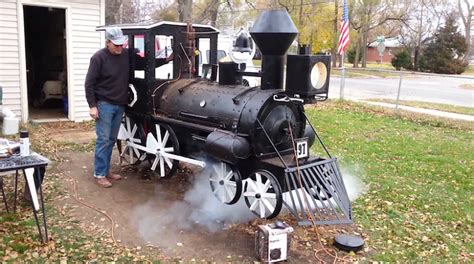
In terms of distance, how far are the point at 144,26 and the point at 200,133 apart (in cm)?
149

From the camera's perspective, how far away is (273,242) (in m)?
3.56

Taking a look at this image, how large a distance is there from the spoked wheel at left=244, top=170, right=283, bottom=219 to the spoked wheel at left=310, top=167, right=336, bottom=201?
0.33 metres

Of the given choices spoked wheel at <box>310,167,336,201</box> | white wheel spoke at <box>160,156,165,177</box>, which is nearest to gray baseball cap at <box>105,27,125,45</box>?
white wheel spoke at <box>160,156,165,177</box>

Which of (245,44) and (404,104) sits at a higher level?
(245,44)

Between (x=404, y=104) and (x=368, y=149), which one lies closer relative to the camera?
(x=368, y=149)

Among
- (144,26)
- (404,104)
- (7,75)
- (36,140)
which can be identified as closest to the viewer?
(144,26)

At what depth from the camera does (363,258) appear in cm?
382

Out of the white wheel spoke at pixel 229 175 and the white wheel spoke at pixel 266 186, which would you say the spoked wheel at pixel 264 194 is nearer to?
the white wheel spoke at pixel 266 186

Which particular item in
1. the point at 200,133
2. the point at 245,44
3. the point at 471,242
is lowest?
the point at 471,242

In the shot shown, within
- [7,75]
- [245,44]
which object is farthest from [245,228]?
[7,75]

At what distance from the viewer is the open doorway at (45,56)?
10.0 metres

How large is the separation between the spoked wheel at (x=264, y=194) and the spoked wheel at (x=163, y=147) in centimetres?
127

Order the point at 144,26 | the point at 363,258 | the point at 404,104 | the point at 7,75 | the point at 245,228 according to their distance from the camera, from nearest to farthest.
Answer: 1. the point at 363,258
2. the point at 245,228
3. the point at 144,26
4. the point at 7,75
5. the point at 404,104

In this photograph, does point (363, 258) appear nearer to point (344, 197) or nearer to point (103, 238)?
point (344, 197)
